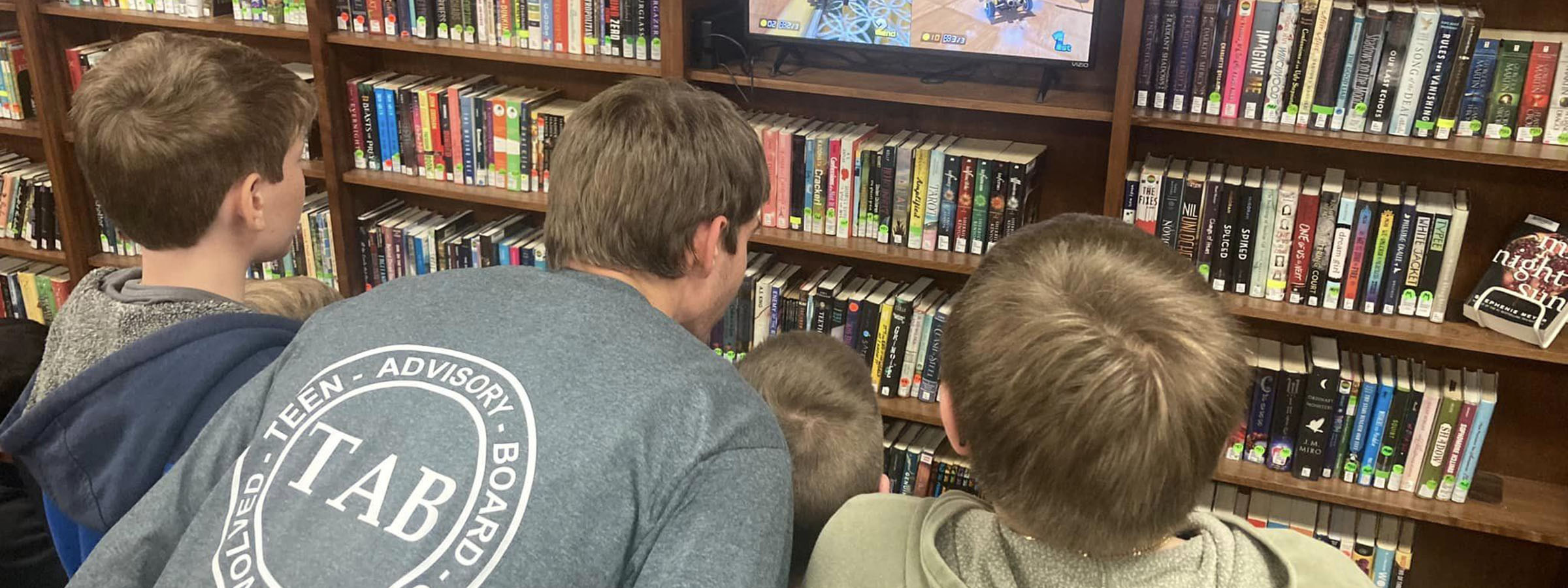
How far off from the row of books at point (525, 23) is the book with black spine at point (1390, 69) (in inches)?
52.0

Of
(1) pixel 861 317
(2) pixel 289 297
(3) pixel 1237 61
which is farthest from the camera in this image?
(1) pixel 861 317

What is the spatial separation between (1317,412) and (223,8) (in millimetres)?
2596

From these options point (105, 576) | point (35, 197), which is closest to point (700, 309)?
point (105, 576)

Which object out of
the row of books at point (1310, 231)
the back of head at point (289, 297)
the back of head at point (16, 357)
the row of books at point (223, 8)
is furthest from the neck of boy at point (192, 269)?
the row of books at point (1310, 231)

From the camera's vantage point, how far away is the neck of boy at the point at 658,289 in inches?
48.3

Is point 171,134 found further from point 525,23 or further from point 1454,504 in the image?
point 1454,504

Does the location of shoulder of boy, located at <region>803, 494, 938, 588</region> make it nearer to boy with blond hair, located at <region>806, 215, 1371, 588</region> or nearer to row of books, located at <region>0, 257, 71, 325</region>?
boy with blond hair, located at <region>806, 215, 1371, 588</region>

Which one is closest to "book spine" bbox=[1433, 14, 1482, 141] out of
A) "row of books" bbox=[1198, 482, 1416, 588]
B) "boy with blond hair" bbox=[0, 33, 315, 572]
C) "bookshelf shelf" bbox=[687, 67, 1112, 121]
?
"bookshelf shelf" bbox=[687, 67, 1112, 121]

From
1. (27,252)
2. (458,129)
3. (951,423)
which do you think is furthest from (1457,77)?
(27,252)

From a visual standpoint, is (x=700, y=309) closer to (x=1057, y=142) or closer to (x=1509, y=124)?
(x=1057, y=142)

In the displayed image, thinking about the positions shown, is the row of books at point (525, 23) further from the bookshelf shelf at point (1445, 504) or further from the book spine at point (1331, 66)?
the bookshelf shelf at point (1445, 504)

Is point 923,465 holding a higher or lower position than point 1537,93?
lower

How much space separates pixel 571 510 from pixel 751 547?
0.50 ft

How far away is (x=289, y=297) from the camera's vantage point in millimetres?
1702
